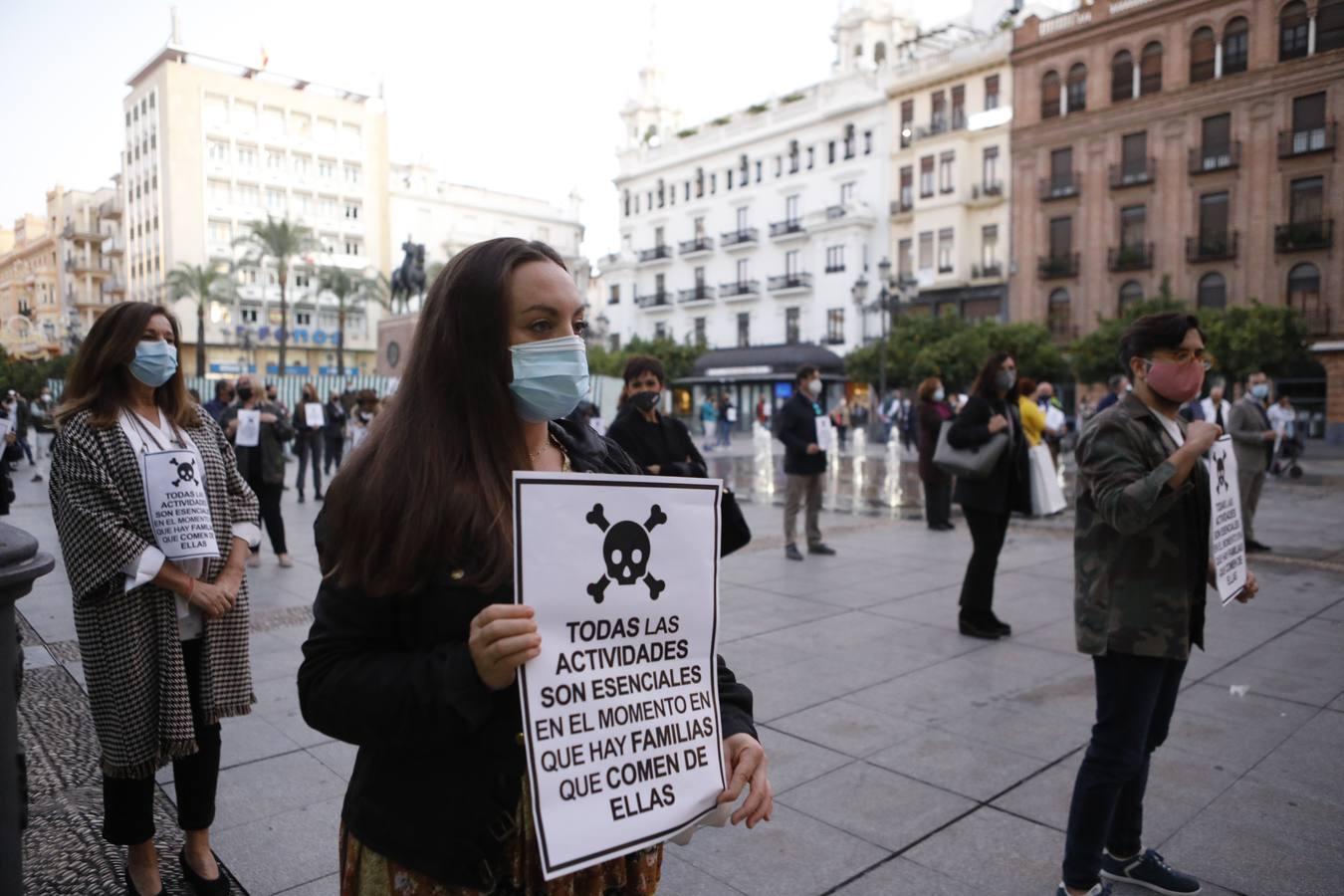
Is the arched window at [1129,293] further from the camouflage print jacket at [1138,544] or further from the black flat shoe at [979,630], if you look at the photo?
the camouflage print jacket at [1138,544]

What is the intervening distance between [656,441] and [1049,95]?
42.6 metres

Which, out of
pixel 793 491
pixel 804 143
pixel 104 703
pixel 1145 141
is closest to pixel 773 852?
pixel 104 703

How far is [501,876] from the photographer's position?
1.60 meters

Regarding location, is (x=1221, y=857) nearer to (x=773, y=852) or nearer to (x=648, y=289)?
(x=773, y=852)

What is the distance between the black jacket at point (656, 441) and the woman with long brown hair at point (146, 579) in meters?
4.00

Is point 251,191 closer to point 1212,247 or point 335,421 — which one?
point 335,421

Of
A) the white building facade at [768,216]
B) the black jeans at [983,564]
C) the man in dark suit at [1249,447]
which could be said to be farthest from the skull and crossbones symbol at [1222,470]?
the white building facade at [768,216]

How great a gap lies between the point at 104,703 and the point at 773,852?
2351 millimetres

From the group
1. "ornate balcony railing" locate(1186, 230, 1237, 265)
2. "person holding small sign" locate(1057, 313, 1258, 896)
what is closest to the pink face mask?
"person holding small sign" locate(1057, 313, 1258, 896)

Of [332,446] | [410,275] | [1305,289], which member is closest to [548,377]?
[332,446]

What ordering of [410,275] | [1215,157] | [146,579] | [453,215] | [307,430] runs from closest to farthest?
[146,579], [307,430], [410,275], [1215,157], [453,215]

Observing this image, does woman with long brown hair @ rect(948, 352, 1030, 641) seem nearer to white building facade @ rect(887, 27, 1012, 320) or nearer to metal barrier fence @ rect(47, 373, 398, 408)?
metal barrier fence @ rect(47, 373, 398, 408)

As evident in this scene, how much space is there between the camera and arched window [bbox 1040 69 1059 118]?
41.9 metres

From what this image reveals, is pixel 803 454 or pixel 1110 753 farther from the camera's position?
pixel 803 454
